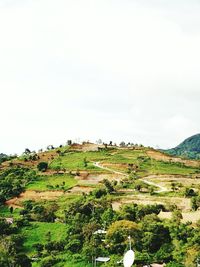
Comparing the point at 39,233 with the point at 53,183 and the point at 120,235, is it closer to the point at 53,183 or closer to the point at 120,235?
the point at 120,235

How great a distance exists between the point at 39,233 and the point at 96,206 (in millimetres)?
10019

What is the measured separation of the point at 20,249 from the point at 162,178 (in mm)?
46977

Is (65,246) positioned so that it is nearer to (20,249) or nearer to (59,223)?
(20,249)

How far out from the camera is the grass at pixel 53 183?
92188 mm

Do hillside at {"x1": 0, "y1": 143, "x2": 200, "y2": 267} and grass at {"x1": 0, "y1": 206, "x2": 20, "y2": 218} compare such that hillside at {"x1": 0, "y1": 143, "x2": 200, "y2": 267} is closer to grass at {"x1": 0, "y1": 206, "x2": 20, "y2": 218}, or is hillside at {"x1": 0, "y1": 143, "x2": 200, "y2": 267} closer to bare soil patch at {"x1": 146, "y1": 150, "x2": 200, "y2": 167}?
bare soil patch at {"x1": 146, "y1": 150, "x2": 200, "y2": 167}

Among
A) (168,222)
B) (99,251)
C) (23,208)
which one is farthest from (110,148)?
(99,251)

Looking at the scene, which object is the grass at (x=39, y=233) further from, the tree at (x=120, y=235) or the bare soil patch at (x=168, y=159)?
the bare soil patch at (x=168, y=159)

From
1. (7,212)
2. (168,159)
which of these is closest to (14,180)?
(7,212)

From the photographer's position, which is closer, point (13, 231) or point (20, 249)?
point (20, 249)

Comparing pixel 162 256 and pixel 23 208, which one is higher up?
pixel 23 208

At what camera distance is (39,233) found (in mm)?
62625

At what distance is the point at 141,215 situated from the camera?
208 feet

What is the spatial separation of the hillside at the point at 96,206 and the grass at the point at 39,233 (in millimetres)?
117

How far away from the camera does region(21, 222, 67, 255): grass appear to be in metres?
59.0
